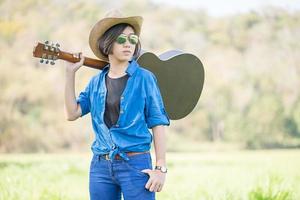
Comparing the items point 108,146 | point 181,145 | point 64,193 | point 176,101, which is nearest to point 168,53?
point 176,101

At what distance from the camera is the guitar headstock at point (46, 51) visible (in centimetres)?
189

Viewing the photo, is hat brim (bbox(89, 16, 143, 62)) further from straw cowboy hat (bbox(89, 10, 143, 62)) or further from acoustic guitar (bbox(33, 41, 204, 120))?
acoustic guitar (bbox(33, 41, 204, 120))

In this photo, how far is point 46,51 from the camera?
190 cm

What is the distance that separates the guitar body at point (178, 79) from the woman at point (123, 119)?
0.19 metres

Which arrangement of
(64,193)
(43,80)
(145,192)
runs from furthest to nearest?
(43,80)
(64,193)
(145,192)

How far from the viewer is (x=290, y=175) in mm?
5027

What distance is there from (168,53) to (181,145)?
4.33 metres

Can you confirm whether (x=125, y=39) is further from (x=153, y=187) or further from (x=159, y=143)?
(x=153, y=187)

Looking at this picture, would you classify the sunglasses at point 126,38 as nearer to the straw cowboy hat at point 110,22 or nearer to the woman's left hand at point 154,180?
the straw cowboy hat at point 110,22

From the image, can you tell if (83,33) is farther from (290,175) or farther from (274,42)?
(290,175)

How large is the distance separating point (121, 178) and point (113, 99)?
9.2 inches

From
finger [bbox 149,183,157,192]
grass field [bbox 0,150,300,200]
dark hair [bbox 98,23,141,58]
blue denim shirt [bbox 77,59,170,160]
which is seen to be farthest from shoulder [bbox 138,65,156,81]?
grass field [bbox 0,150,300,200]

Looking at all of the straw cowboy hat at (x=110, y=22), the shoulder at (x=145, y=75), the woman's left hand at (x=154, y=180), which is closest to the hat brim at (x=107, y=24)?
the straw cowboy hat at (x=110, y=22)

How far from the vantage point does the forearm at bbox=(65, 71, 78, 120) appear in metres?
1.96
